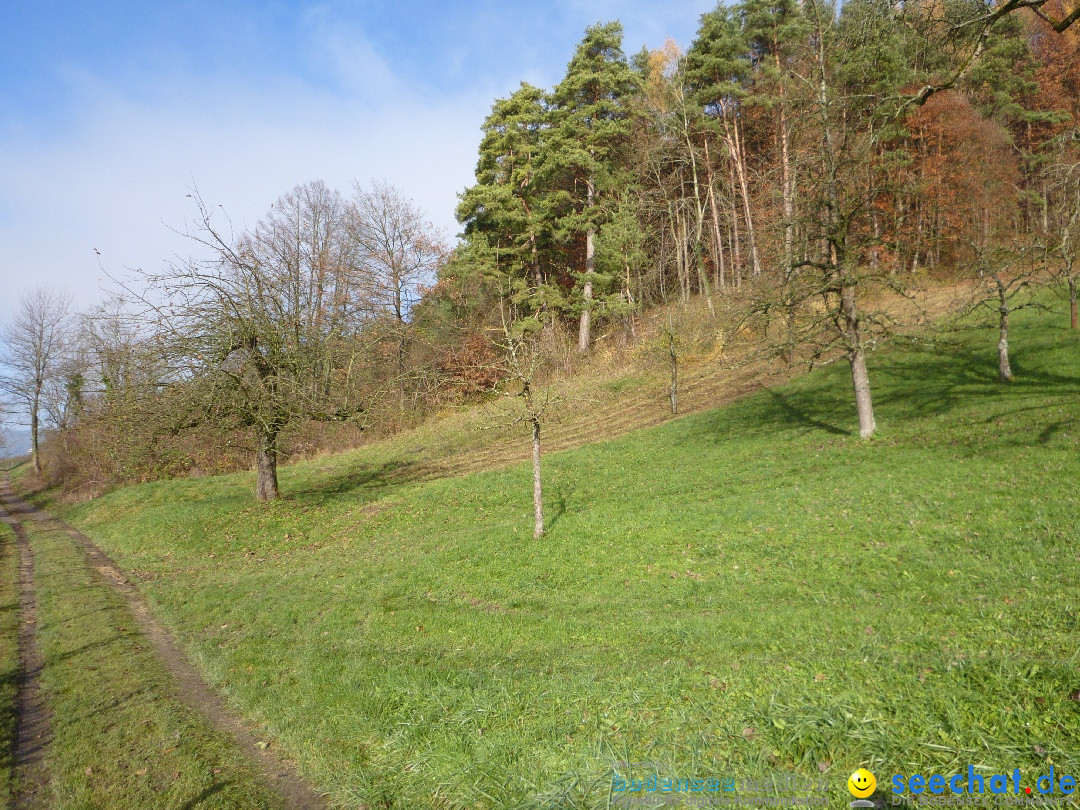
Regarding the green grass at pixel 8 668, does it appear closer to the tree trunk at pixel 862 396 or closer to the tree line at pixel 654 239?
the tree line at pixel 654 239

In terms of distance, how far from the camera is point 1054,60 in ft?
105

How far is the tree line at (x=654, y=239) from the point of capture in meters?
15.1

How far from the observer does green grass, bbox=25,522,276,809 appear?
18.1 feet

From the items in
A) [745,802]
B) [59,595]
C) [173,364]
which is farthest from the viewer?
[173,364]

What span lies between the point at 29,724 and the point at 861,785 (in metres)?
8.78

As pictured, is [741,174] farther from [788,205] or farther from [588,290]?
[788,205]

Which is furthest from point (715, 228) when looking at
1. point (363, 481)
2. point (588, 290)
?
point (363, 481)

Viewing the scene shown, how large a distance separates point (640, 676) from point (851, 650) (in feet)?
6.95

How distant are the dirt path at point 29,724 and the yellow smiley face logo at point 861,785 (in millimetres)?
6853

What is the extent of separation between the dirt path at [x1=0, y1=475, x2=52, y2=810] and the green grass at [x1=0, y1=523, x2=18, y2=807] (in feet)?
0.17

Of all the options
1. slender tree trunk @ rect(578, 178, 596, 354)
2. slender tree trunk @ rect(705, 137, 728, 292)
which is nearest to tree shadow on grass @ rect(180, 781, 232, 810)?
slender tree trunk @ rect(578, 178, 596, 354)

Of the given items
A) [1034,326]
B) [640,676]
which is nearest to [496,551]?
[640,676]

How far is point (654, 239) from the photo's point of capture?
138 ft

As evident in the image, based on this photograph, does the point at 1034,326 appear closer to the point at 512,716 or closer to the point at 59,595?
the point at 512,716
